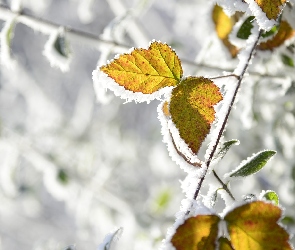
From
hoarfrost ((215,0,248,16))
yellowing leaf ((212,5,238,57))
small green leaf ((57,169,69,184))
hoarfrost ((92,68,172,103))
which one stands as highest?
small green leaf ((57,169,69,184))

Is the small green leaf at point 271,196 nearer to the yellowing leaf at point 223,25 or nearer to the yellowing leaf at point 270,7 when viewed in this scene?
the yellowing leaf at point 270,7

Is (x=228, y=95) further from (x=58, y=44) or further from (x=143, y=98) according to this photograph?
(x=58, y=44)

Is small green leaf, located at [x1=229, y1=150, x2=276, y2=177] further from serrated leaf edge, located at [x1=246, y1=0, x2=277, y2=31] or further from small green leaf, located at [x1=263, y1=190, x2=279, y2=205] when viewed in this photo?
serrated leaf edge, located at [x1=246, y1=0, x2=277, y2=31]

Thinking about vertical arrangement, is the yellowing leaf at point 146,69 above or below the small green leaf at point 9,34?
below

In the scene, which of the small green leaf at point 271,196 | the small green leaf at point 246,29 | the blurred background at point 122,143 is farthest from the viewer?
the blurred background at point 122,143

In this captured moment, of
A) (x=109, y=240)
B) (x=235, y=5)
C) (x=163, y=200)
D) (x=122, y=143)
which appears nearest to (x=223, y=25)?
(x=235, y=5)

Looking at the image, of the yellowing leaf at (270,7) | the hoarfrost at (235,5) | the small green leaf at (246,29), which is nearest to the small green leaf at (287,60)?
the small green leaf at (246,29)

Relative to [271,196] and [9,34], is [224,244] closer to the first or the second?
→ [271,196]

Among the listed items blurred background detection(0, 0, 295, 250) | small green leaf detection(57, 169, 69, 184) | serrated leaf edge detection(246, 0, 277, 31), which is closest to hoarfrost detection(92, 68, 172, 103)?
serrated leaf edge detection(246, 0, 277, 31)
